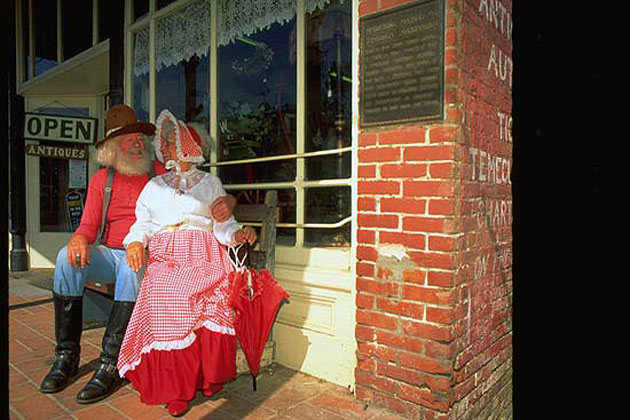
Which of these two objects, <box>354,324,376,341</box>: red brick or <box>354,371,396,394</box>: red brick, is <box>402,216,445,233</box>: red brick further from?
<box>354,371,396,394</box>: red brick

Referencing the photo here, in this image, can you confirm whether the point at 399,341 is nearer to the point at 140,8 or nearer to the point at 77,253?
the point at 77,253

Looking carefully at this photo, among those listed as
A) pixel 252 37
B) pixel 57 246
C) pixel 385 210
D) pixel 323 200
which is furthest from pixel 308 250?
pixel 57 246

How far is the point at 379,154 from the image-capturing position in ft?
7.12

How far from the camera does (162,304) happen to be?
2195 mm

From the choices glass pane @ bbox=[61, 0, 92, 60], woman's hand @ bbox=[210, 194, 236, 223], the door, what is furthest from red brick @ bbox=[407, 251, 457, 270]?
the door

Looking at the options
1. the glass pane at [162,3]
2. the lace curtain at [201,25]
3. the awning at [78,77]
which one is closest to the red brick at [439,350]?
the lace curtain at [201,25]

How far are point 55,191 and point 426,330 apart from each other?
257 inches

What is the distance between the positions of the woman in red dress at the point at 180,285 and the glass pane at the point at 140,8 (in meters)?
2.10

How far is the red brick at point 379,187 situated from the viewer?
83.2 inches

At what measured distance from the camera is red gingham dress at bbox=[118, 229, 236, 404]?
2152 millimetres

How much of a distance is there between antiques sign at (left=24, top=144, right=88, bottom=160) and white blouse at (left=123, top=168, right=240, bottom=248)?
163 inches

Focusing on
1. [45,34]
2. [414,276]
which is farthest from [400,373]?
[45,34]

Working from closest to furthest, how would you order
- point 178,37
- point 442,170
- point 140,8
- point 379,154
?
point 442,170, point 379,154, point 178,37, point 140,8

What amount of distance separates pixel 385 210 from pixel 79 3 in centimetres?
530
